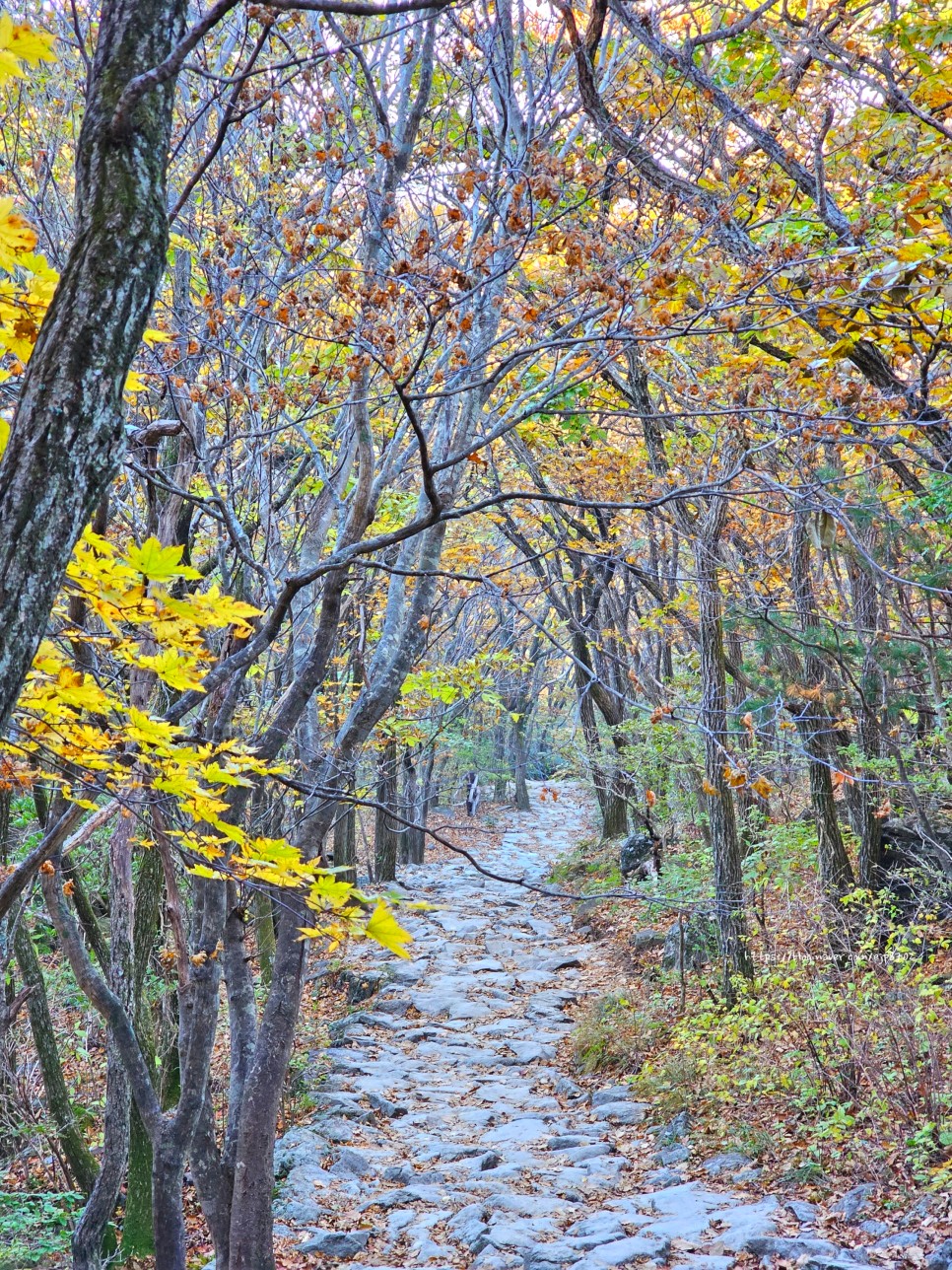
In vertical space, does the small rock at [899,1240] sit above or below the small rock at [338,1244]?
above

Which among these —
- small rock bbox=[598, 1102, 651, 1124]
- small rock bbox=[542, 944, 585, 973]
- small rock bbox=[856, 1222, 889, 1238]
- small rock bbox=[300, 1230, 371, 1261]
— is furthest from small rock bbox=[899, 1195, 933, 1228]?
small rock bbox=[542, 944, 585, 973]

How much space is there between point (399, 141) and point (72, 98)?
6.11 ft

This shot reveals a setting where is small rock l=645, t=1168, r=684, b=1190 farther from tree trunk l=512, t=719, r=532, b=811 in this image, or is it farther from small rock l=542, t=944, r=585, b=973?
tree trunk l=512, t=719, r=532, b=811

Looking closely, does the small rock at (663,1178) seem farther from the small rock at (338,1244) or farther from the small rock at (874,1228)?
the small rock at (338,1244)

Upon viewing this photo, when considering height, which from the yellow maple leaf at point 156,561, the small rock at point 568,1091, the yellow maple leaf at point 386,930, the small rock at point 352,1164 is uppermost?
the yellow maple leaf at point 156,561

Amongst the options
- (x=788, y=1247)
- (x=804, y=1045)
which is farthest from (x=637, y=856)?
(x=788, y=1247)

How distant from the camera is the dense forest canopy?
6.63 feet

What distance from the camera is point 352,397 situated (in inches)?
174

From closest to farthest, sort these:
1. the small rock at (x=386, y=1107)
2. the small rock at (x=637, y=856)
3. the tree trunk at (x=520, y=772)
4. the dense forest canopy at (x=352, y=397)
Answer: the dense forest canopy at (x=352, y=397) < the small rock at (x=386, y=1107) < the small rock at (x=637, y=856) < the tree trunk at (x=520, y=772)

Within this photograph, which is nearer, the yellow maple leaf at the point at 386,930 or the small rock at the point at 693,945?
the yellow maple leaf at the point at 386,930

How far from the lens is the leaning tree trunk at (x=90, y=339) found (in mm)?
1636

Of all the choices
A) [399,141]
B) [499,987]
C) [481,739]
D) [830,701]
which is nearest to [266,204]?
[399,141]

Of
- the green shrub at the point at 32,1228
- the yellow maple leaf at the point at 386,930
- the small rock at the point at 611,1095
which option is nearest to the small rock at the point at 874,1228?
the small rock at the point at 611,1095

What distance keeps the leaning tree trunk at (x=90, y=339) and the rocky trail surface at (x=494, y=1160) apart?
2.76m
